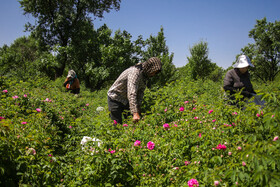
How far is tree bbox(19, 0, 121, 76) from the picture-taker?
18.0 metres

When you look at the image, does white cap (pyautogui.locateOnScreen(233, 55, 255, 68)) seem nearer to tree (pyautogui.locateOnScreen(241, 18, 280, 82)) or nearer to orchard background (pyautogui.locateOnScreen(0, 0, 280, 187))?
Result: orchard background (pyautogui.locateOnScreen(0, 0, 280, 187))

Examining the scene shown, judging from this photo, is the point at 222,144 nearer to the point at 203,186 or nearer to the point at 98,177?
the point at 203,186

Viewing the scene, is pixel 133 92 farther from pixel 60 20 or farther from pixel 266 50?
pixel 266 50

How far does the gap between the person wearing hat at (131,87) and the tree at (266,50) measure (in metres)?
30.8

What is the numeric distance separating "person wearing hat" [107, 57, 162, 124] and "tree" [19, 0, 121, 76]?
16.5 metres

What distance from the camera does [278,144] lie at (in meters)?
1.22

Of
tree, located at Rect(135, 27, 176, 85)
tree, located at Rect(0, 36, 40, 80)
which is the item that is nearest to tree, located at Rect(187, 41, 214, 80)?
tree, located at Rect(135, 27, 176, 85)

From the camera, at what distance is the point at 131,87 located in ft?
9.30

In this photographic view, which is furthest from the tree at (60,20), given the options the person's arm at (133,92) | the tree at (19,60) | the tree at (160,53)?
the person's arm at (133,92)

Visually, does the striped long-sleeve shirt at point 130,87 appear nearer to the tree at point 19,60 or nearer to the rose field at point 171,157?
the rose field at point 171,157

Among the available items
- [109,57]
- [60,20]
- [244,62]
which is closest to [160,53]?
[109,57]

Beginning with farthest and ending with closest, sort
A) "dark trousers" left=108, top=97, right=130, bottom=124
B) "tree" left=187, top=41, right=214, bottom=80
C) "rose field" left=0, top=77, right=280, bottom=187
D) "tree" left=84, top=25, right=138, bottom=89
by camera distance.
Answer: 1. "tree" left=187, top=41, right=214, bottom=80
2. "tree" left=84, top=25, right=138, bottom=89
3. "dark trousers" left=108, top=97, right=130, bottom=124
4. "rose field" left=0, top=77, right=280, bottom=187

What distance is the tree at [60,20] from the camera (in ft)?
59.0

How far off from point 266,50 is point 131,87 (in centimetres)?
3400
